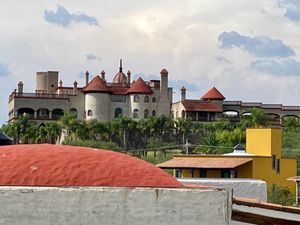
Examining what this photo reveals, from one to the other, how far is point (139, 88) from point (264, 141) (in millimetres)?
50634

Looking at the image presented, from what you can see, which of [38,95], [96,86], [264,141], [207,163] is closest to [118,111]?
[96,86]

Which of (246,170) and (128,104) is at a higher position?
(128,104)

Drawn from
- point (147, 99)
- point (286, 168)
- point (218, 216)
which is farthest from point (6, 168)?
point (147, 99)

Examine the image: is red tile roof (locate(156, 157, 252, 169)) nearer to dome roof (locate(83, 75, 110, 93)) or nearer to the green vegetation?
the green vegetation

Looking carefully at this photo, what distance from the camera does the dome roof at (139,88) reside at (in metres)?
90.2

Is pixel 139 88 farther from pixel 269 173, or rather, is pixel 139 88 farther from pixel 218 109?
Answer: pixel 269 173

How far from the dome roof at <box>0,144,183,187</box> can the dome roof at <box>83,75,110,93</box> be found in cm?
8040

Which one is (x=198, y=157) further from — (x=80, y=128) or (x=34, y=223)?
(x=80, y=128)

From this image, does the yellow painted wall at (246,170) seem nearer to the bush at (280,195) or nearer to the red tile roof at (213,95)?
the bush at (280,195)

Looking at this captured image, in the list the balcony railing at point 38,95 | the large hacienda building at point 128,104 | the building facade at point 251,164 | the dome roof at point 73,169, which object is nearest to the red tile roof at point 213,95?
the large hacienda building at point 128,104

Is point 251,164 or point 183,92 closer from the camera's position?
point 251,164

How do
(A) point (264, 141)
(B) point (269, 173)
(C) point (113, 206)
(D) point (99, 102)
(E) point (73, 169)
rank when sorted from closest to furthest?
(C) point (113, 206) < (E) point (73, 169) < (B) point (269, 173) < (A) point (264, 141) < (D) point (99, 102)

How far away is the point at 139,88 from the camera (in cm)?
9044

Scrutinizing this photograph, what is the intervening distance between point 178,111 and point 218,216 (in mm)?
83350
